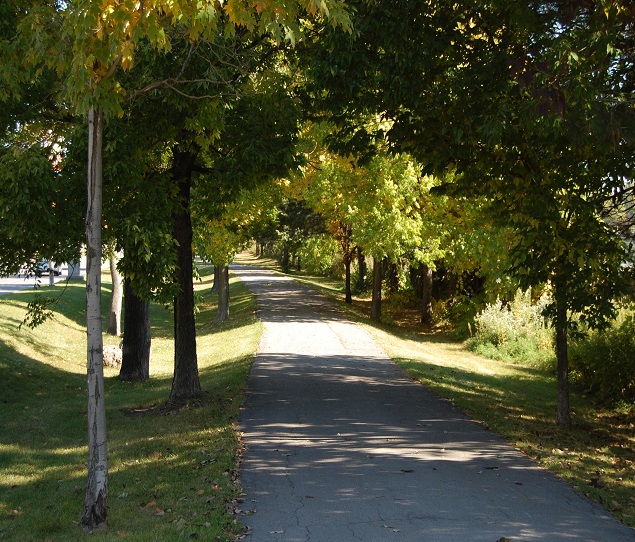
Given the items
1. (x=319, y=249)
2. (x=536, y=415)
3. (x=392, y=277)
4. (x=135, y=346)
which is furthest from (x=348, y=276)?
(x=536, y=415)

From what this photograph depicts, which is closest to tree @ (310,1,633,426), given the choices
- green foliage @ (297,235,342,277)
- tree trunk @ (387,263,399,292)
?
green foliage @ (297,235,342,277)

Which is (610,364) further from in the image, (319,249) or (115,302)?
(319,249)

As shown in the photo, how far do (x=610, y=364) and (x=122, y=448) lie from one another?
10863 millimetres

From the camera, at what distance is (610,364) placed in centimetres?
1548

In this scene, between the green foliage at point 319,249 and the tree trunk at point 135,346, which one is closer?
the tree trunk at point 135,346

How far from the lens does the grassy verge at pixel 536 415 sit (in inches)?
311

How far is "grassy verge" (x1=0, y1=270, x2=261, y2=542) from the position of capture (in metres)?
6.36

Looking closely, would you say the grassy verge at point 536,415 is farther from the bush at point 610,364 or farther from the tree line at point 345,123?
the tree line at point 345,123

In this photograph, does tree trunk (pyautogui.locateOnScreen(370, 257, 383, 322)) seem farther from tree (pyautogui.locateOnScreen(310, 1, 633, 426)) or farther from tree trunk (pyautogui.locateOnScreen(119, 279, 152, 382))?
tree (pyautogui.locateOnScreen(310, 1, 633, 426))

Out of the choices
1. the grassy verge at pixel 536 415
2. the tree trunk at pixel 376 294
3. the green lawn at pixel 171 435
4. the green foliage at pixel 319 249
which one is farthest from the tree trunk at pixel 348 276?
the green lawn at pixel 171 435

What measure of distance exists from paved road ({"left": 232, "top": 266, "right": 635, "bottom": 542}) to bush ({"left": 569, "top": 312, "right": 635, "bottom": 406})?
4.74m

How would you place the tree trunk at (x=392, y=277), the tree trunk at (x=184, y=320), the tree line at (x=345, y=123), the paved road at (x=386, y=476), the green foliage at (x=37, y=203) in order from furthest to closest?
1. the tree trunk at (x=392, y=277)
2. the tree trunk at (x=184, y=320)
3. the green foliage at (x=37, y=203)
4. the tree line at (x=345, y=123)
5. the paved road at (x=386, y=476)

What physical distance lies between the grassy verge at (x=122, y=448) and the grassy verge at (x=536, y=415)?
3.75 meters

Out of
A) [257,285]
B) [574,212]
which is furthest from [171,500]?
[257,285]
